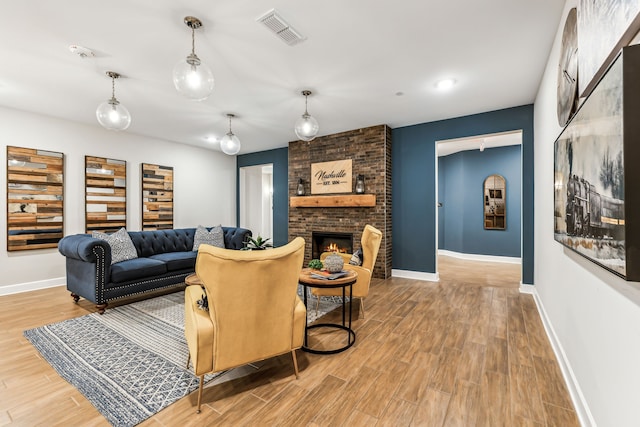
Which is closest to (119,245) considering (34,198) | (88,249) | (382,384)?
(88,249)

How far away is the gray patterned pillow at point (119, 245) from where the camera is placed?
386 centimetres

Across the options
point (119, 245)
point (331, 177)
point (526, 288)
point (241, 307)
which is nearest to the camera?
point (241, 307)

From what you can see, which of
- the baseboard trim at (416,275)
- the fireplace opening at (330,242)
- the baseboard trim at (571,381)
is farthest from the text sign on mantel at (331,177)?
the baseboard trim at (571,381)

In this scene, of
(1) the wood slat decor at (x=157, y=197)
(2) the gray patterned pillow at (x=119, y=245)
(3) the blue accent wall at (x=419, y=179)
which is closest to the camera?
(2) the gray patterned pillow at (x=119, y=245)

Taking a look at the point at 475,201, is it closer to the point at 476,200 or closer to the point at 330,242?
the point at 476,200

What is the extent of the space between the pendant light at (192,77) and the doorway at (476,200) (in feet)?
18.8

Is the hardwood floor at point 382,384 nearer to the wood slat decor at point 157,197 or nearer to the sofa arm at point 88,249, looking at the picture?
the sofa arm at point 88,249

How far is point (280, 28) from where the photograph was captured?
7.88ft

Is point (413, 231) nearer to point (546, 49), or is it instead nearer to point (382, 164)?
point (382, 164)

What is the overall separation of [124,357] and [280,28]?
9.98ft

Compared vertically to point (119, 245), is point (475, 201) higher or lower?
higher

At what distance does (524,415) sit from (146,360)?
2702 mm

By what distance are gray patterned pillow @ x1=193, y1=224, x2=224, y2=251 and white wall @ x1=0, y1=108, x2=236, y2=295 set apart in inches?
63.0

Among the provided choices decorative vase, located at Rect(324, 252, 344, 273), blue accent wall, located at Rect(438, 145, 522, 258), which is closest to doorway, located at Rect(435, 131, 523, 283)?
blue accent wall, located at Rect(438, 145, 522, 258)
